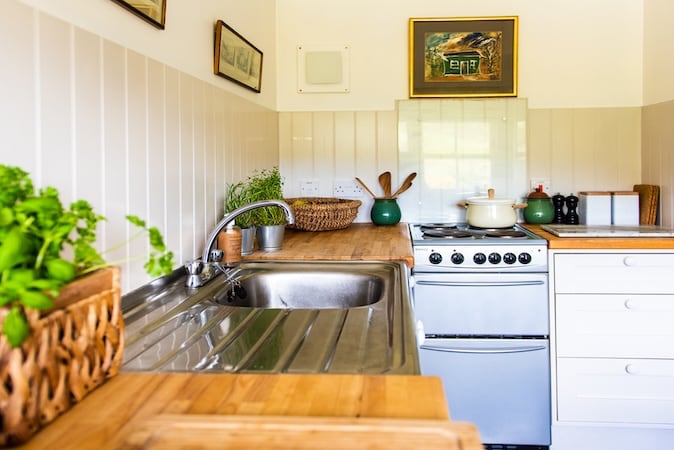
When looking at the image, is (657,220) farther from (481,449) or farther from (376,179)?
(481,449)

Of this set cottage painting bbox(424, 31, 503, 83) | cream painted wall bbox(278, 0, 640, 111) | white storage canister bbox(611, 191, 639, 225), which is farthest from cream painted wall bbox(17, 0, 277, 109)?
white storage canister bbox(611, 191, 639, 225)

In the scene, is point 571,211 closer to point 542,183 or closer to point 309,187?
point 542,183

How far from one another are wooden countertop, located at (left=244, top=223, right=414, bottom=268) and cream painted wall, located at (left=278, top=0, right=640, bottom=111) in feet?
2.50

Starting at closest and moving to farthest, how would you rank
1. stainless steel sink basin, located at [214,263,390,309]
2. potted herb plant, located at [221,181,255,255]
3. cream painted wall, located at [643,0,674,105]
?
stainless steel sink basin, located at [214,263,390,309]
potted herb plant, located at [221,181,255,255]
cream painted wall, located at [643,0,674,105]

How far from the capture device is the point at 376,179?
9.52 ft

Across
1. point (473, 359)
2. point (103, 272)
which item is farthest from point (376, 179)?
point (103, 272)

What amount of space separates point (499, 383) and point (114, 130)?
1.74m

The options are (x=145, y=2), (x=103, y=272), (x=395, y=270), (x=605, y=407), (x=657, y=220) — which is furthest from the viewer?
(x=657, y=220)

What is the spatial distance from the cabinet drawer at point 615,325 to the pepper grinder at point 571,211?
2.13 feet

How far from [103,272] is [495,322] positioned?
1819 mm

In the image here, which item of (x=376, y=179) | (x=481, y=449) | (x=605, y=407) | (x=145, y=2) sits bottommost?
(x=605, y=407)

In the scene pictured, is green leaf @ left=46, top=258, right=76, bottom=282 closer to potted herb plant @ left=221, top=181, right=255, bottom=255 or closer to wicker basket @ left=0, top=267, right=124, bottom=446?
wicker basket @ left=0, top=267, right=124, bottom=446

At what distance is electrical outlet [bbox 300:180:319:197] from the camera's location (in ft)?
9.59

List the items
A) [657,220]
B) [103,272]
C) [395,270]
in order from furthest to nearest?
[657,220]
[395,270]
[103,272]
